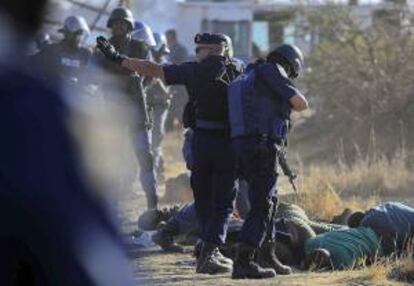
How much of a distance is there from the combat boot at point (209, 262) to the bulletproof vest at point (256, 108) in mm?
878

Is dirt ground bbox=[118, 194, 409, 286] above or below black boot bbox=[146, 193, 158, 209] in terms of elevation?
below

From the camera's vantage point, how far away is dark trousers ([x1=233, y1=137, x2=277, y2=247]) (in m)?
7.07

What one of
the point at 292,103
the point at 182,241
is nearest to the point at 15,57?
the point at 292,103

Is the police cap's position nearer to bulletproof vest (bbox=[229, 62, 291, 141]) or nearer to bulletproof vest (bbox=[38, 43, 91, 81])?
bulletproof vest (bbox=[229, 62, 291, 141])

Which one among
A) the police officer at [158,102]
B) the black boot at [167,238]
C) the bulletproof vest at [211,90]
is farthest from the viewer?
the police officer at [158,102]

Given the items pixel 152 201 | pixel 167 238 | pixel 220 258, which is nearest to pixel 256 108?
pixel 220 258

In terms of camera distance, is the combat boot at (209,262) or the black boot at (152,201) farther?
the black boot at (152,201)

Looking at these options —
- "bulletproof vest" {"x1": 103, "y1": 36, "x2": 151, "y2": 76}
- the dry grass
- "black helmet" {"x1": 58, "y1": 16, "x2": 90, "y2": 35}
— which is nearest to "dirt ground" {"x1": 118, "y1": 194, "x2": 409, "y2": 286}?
"bulletproof vest" {"x1": 103, "y1": 36, "x2": 151, "y2": 76}

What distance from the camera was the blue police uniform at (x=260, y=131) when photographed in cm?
705

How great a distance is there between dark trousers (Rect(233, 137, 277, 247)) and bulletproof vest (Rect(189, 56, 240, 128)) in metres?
0.33

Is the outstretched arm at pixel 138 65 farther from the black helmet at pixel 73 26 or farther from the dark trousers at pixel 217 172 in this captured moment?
the black helmet at pixel 73 26

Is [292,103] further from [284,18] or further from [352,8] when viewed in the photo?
[284,18]

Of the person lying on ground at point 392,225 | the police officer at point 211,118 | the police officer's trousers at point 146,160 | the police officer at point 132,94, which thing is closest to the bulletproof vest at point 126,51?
the police officer at point 132,94

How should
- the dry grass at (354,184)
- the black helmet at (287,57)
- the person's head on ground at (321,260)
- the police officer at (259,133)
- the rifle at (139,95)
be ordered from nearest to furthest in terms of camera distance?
1. the police officer at (259,133)
2. the black helmet at (287,57)
3. the person's head on ground at (321,260)
4. the rifle at (139,95)
5. the dry grass at (354,184)
